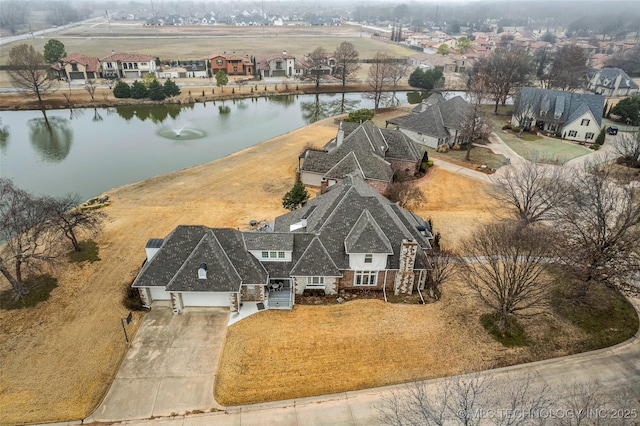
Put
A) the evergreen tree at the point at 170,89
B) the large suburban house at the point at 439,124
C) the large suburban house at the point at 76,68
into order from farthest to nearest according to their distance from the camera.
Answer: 1. the large suburban house at the point at 76,68
2. the evergreen tree at the point at 170,89
3. the large suburban house at the point at 439,124

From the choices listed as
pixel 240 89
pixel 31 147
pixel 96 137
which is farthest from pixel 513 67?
pixel 31 147

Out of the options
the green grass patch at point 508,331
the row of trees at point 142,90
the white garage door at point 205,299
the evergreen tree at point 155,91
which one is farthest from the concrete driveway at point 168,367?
the row of trees at point 142,90

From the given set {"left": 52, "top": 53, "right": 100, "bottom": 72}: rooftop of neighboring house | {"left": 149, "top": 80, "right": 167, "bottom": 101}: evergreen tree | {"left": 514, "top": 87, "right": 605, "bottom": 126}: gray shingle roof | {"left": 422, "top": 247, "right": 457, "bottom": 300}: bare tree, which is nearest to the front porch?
{"left": 422, "top": 247, "right": 457, "bottom": 300}: bare tree

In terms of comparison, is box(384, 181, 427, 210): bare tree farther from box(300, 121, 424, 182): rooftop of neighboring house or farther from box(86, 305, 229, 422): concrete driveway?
box(86, 305, 229, 422): concrete driveway

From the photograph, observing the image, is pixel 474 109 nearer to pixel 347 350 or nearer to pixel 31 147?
pixel 347 350

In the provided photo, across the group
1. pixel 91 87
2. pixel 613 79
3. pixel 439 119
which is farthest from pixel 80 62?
pixel 613 79

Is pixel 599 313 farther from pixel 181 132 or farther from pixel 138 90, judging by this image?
pixel 138 90

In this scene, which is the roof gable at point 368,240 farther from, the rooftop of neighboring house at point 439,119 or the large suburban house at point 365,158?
the rooftop of neighboring house at point 439,119
